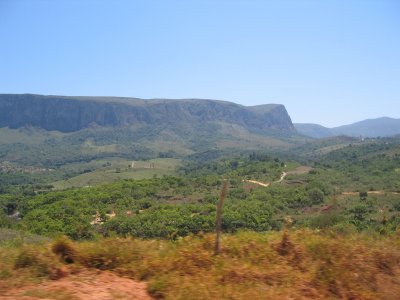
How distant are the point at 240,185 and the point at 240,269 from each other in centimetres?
6308

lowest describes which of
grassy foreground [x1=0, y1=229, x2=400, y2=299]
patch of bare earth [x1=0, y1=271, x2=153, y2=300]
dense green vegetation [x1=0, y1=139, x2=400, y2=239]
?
dense green vegetation [x1=0, y1=139, x2=400, y2=239]

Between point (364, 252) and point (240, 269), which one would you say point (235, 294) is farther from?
point (364, 252)

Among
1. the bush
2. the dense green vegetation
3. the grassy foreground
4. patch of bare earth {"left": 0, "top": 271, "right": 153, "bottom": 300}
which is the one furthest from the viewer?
the dense green vegetation

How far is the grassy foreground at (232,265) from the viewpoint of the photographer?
16.5 ft

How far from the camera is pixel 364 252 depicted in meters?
6.16

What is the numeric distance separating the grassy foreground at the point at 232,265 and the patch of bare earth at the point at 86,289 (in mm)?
166

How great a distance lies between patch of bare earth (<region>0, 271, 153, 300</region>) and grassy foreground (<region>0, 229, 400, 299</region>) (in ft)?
0.54

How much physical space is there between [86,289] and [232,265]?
219cm

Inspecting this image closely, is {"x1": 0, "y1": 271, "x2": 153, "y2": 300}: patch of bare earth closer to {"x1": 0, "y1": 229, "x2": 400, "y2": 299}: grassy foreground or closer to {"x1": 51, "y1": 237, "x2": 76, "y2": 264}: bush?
{"x1": 0, "y1": 229, "x2": 400, "y2": 299}: grassy foreground

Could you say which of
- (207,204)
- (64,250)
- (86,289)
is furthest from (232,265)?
(207,204)

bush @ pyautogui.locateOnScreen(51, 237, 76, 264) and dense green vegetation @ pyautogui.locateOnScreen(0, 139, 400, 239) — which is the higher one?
bush @ pyautogui.locateOnScreen(51, 237, 76, 264)

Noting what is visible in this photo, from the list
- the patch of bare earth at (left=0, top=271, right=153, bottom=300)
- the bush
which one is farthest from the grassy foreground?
the patch of bare earth at (left=0, top=271, right=153, bottom=300)

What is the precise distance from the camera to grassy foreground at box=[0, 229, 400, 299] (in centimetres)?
503

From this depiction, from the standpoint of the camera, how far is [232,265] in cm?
564
